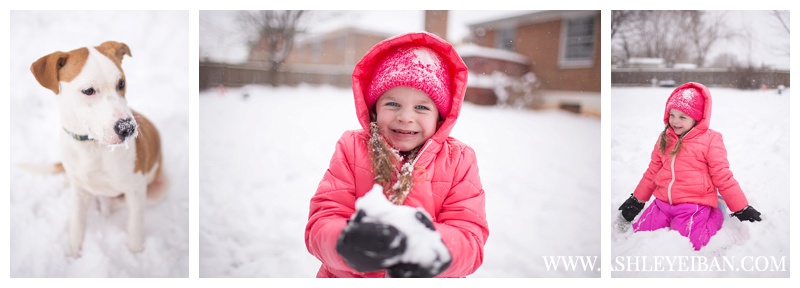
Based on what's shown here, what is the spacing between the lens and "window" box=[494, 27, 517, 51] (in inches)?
71.8

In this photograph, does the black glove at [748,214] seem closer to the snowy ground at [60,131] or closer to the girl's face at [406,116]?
the girl's face at [406,116]

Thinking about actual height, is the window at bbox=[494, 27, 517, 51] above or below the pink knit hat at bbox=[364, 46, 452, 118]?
above

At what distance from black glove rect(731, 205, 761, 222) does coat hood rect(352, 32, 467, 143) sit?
1.14 m

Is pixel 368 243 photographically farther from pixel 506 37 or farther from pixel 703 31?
pixel 703 31

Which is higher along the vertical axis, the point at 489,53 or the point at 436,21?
the point at 436,21

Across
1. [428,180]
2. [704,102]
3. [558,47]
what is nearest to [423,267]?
[428,180]

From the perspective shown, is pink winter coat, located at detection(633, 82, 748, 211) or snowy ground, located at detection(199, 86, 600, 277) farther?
snowy ground, located at detection(199, 86, 600, 277)

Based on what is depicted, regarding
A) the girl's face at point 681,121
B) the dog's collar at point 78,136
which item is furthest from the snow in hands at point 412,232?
the girl's face at point 681,121

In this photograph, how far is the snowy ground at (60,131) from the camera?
1.65 meters

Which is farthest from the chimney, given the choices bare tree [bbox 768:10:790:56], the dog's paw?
the dog's paw

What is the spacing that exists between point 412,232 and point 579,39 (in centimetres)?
109

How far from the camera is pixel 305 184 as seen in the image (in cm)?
184

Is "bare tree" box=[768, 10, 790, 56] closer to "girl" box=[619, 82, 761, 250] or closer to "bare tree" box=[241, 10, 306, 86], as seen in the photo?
"girl" box=[619, 82, 761, 250]

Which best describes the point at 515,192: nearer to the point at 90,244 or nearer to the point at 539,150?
the point at 539,150
